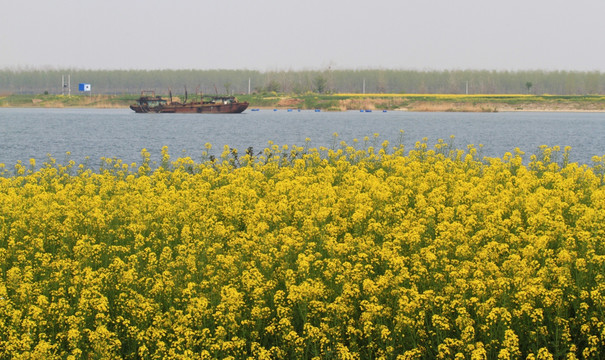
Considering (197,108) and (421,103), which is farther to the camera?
(421,103)

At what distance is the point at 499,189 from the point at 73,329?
35.8 ft

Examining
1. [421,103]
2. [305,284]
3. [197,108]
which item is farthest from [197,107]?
[305,284]

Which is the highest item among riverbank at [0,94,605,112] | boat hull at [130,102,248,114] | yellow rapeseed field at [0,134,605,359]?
riverbank at [0,94,605,112]

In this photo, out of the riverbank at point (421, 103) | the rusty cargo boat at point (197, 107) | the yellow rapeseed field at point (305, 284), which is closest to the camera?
the yellow rapeseed field at point (305, 284)

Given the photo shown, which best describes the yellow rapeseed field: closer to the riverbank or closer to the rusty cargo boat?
the rusty cargo boat

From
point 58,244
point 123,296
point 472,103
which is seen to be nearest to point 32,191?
point 58,244

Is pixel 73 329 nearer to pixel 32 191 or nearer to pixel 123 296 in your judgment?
pixel 123 296

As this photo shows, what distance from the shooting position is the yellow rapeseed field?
8.95 metres

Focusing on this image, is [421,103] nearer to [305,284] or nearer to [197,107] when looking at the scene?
[197,107]

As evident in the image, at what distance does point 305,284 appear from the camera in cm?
932

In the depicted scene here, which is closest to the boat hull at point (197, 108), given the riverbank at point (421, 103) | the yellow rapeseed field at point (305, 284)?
the riverbank at point (421, 103)

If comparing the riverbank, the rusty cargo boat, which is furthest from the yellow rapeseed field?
the riverbank

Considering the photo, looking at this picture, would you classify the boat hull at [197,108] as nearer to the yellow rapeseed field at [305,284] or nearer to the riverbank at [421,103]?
the riverbank at [421,103]

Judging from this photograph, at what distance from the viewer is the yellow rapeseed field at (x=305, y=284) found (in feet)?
29.4
